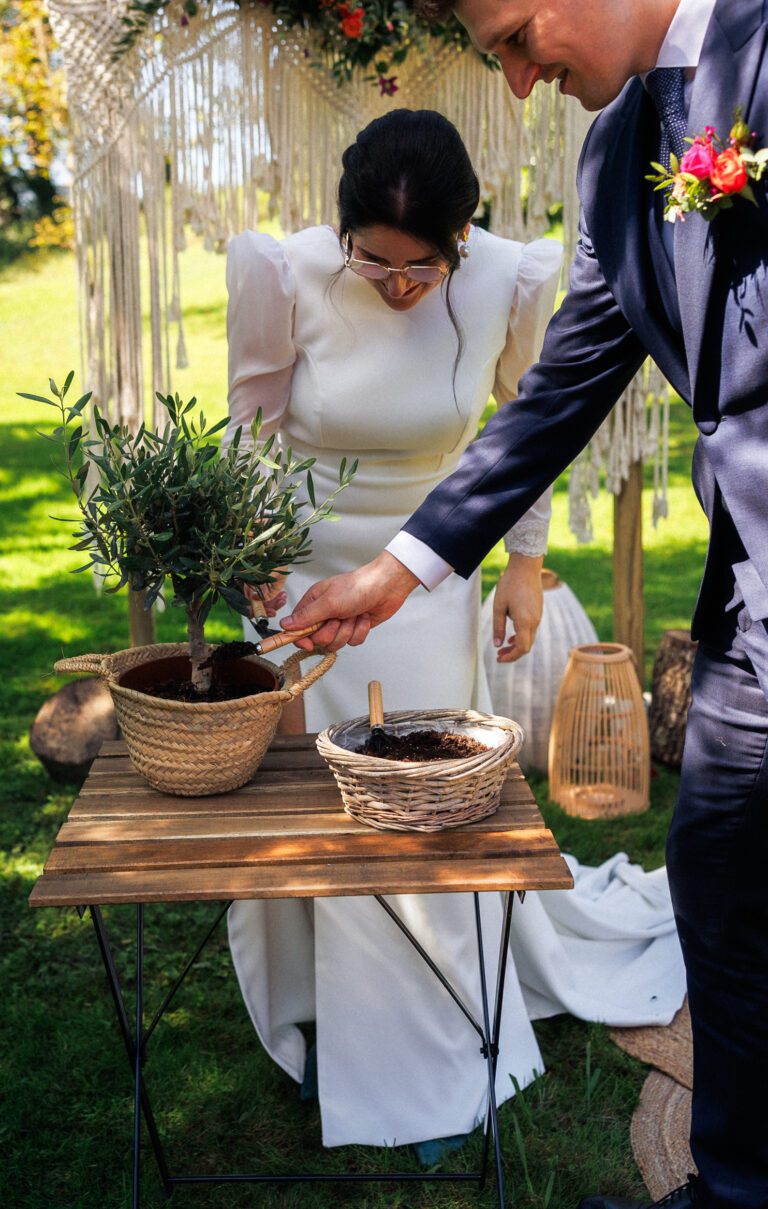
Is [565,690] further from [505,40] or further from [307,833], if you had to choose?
[505,40]

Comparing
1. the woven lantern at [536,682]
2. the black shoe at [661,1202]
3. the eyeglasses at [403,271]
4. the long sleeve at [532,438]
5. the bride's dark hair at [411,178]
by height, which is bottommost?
the black shoe at [661,1202]

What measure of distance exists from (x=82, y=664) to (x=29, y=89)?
944cm

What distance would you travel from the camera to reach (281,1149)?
2.47 m

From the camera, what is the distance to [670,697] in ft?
14.0

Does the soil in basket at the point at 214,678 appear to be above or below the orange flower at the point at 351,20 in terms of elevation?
below

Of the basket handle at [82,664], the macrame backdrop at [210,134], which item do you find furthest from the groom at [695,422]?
the macrame backdrop at [210,134]

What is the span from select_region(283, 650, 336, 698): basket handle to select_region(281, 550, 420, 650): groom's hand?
0.03 metres

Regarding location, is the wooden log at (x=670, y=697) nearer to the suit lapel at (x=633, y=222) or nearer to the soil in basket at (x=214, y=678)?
the soil in basket at (x=214, y=678)

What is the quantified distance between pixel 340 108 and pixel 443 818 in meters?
2.24

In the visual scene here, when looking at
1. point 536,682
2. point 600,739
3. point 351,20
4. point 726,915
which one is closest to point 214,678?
point 726,915

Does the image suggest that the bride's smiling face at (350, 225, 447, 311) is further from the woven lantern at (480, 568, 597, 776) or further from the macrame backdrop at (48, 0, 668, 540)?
the woven lantern at (480, 568, 597, 776)

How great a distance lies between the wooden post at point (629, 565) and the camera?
4117 mm

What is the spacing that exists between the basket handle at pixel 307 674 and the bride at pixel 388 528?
226mm

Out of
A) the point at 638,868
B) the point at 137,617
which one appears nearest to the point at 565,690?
the point at 638,868
